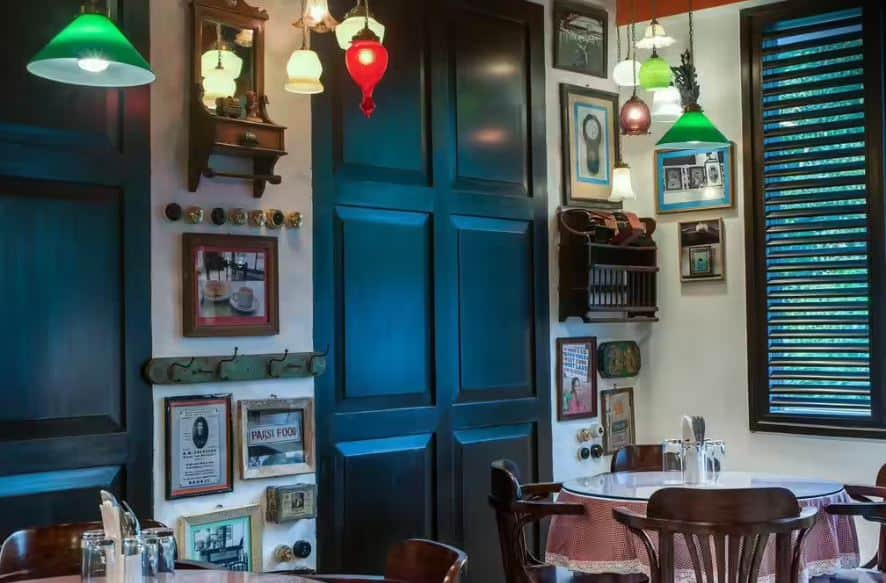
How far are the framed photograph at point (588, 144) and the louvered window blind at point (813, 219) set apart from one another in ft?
2.52

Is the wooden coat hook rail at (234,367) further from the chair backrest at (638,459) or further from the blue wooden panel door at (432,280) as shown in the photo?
the chair backrest at (638,459)

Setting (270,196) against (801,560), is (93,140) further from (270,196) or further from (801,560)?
(801,560)

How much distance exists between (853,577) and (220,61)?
291 centimetres

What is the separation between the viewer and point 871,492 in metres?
3.57

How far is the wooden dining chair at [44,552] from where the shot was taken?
102 inches

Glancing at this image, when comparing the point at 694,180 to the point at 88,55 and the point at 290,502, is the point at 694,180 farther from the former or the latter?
the point at 88,55

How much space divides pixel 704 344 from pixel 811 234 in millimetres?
798

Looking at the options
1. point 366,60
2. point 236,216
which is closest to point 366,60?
point 366,60

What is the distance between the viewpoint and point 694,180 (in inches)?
201

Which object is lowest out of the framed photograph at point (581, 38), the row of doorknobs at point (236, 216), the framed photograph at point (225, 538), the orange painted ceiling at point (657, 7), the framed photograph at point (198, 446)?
the framed photograph at point (225, 538)

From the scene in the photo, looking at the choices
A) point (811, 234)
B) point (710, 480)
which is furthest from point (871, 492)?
point (811, 234)

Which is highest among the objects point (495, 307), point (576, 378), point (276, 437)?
point (495, 307)

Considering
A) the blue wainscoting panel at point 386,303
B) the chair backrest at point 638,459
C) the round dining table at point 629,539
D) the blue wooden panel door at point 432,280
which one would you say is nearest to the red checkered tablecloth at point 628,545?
the round dining table at point 629,539

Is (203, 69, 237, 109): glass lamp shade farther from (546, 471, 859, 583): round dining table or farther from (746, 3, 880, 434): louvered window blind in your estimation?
(746, 3, 880, 434): louvered window blind
